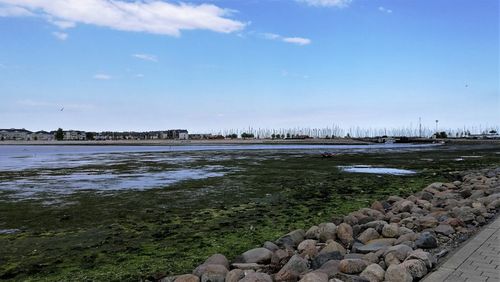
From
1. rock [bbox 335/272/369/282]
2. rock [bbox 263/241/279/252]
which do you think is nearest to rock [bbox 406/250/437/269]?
rock [bbox 335/272/369/282]

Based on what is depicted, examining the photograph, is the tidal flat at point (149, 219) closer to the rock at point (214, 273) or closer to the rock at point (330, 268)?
the rock at point (214, 273)

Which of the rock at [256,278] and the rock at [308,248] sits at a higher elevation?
the rock at [256,278]

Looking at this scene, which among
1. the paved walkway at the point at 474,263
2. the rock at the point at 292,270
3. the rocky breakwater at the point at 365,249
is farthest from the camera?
the rock at the point at 292,270

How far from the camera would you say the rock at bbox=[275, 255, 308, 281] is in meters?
5.96

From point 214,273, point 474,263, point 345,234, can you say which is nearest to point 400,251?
point 474,263

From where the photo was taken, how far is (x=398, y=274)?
5.41 meters

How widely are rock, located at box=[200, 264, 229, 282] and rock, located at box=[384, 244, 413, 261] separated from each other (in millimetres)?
2481

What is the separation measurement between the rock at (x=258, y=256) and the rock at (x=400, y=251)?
1898 millimetres

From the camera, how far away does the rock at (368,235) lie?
Result: 27.0 feet

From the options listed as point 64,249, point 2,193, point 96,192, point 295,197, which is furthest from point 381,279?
point 2,193

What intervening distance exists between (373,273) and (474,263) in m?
1.40

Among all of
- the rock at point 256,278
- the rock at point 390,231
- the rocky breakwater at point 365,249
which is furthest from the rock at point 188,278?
the rock at point 390,231

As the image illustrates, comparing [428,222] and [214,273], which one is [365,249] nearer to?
[428,222]

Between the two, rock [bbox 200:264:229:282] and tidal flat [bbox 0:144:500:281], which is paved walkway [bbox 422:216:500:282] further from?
tidal flat [bbox 0:144:500:281]
